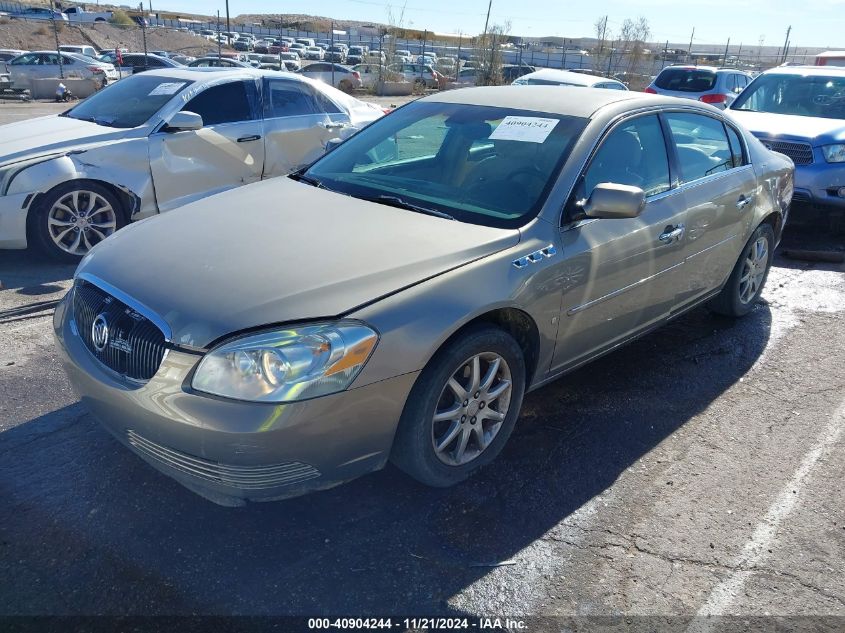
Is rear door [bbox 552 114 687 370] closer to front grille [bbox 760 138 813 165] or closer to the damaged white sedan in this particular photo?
the damaged white sedan

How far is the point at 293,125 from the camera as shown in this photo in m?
7.21

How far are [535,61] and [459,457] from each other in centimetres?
4857

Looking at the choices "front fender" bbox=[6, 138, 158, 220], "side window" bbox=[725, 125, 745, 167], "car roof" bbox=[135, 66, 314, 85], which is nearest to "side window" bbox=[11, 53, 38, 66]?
"car roof" bbox=[135, 66, 314, 85]

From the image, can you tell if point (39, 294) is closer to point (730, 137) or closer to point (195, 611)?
point (195, 611)

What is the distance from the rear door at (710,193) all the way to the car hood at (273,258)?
5.15ft

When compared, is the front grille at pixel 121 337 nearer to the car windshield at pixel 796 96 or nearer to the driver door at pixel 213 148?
the driver door at pixel 213 148

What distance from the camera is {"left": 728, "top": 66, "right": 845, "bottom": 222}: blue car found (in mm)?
7508

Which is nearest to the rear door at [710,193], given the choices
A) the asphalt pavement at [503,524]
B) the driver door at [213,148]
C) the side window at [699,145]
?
the side window at [699,145]

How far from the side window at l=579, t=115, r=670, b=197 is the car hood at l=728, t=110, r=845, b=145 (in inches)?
158

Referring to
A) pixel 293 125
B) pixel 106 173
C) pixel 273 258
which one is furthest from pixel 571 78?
pixel 273 258

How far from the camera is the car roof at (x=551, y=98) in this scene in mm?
3756

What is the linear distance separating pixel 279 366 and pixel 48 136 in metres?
4.97

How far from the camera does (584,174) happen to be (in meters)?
3.46

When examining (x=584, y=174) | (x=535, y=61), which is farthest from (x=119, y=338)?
(x=535, y=61)
